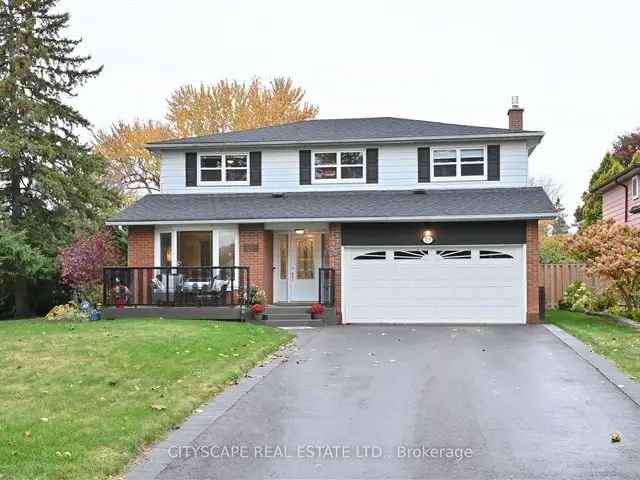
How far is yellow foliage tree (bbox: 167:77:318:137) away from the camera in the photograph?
40281 mm

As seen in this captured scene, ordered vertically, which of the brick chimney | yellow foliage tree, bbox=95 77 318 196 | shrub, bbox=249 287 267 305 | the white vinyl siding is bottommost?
shrub, bbox=249 287 267 305

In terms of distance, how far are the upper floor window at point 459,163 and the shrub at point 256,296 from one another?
250 inches

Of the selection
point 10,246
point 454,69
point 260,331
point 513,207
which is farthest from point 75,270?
point 454,69

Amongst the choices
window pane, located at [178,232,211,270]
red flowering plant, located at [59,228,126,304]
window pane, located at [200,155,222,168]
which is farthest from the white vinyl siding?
red flowering plant, located at [59,228,126,304]

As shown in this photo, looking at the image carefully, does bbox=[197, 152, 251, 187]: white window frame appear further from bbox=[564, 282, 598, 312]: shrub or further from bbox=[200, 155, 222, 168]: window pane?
bbox=[564, 282, 598, 312]: shrub

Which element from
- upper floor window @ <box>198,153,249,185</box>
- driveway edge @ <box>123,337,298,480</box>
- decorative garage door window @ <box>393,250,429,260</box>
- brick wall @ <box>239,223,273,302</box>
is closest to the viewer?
driveway edge @ <box>123,337,298,480</box>

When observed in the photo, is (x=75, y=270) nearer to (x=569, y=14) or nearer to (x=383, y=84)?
(x=569, y=14)

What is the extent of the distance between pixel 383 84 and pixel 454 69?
1014 centimetres

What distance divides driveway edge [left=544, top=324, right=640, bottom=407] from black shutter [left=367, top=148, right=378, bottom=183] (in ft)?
25.8

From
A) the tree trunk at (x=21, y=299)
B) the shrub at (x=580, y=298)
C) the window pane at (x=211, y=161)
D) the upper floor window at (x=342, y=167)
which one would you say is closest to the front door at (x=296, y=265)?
the upper floor window at (x=342, y=167)

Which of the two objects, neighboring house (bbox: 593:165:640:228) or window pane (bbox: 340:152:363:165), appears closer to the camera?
window pane (bbox: 340:152:363:165)

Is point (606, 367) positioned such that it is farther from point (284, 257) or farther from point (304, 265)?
point (284, 257)

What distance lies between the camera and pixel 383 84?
113 feet

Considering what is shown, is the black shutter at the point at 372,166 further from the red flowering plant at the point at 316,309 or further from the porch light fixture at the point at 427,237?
the red flowering plant at the point at 316,309
